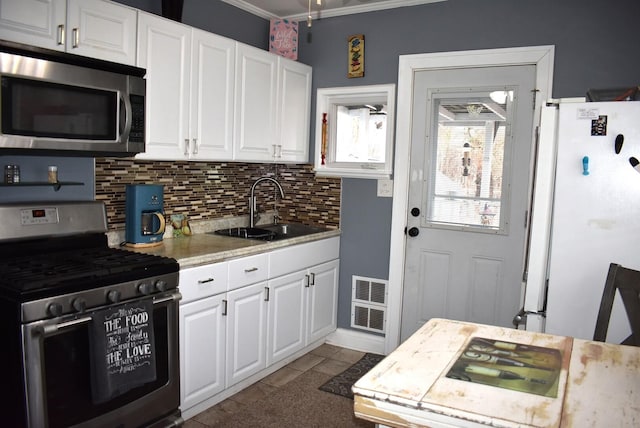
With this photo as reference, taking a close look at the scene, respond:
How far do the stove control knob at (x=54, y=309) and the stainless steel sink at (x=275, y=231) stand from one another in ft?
5.36

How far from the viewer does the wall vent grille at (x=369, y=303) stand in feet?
12.5

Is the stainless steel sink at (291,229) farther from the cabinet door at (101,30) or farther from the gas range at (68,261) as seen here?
the cabinet door at (101,30)

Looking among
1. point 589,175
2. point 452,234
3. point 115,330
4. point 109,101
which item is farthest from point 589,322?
point 109,101

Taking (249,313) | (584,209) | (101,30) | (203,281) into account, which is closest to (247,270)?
(249,313)

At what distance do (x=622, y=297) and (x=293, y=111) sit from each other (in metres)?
2.46

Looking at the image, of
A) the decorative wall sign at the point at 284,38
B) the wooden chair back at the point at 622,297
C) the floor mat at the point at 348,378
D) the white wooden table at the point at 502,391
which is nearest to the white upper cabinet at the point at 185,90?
the decorative wall sign at the point at 284,38

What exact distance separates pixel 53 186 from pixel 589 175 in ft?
7.97

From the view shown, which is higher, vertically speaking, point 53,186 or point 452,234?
point 53,186

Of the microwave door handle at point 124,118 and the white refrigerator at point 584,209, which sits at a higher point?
the microwave door handle at point 124,118

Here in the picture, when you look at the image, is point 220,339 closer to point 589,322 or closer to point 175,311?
point 175,311

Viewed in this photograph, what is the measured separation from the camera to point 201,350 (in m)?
2.70

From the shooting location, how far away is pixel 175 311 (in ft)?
7.92

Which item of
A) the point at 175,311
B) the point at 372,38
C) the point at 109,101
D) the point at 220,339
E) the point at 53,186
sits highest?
the point at 372,38

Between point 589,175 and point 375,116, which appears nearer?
point 589,175
